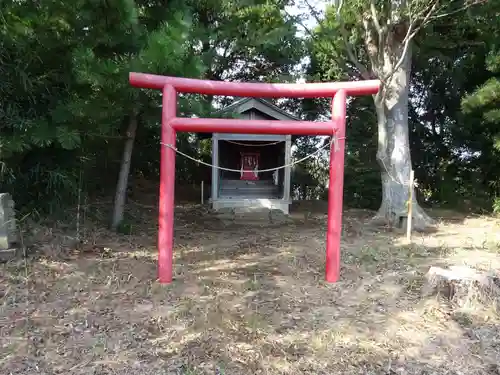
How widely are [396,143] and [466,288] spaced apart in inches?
194

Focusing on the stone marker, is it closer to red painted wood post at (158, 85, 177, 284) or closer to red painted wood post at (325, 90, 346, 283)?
red painted wood post at (158, 85, 177, 284)

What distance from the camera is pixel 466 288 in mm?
4066

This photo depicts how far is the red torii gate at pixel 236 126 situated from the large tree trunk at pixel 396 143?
431 cm

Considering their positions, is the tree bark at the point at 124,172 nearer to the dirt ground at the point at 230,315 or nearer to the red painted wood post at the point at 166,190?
the dirt ground at the point at 230,315

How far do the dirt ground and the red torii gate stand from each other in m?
0.47

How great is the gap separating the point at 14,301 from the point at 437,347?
150 inches

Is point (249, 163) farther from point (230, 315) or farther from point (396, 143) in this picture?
point (230, 315)


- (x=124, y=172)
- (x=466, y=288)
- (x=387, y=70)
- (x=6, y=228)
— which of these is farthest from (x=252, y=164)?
(x=466, y=288)

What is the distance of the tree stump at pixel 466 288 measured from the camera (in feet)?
13.3

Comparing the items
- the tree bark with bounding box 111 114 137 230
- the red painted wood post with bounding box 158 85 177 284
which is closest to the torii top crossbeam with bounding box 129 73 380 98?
the red painted wood post with bounding box 158 85 177 284

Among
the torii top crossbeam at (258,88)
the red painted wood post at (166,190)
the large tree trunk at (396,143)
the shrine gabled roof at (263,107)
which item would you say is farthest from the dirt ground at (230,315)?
the shrine gabled roof at (263,107)

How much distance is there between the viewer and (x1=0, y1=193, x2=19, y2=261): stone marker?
4.35 m

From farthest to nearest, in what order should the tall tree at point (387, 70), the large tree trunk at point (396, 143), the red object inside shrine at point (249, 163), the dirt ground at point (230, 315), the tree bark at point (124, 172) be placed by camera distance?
1. the red object inside shrine at point (249, 163)
2. the large tree trunk at point (396, 143)
3. the tall tree at point (387, 70)
4. the tree bark at point (124, 172)
5. the dirt ground at point (230, 315)

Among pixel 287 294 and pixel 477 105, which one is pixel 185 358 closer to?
pixel 287 294
